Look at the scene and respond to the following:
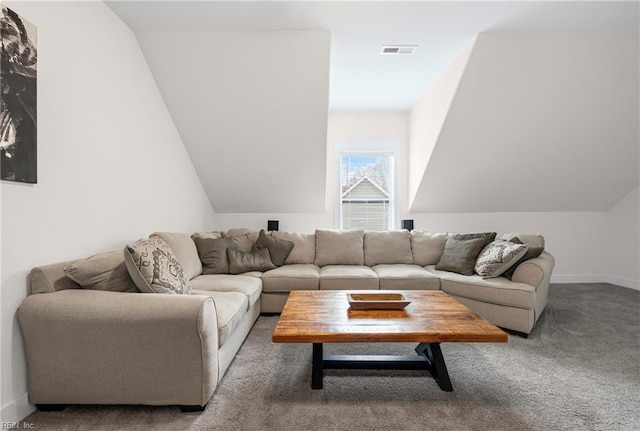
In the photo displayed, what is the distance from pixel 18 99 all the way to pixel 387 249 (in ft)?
11.4

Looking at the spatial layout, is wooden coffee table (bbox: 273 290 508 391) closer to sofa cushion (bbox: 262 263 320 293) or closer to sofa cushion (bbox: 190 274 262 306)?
sofa cushion (bbox: 190 274 262 306)

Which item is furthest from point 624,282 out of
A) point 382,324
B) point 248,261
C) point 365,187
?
point 248,261

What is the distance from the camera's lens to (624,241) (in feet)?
15.0

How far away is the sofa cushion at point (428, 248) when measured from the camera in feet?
12.5

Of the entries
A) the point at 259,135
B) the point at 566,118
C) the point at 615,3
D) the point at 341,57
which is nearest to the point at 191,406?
the point at 259,135

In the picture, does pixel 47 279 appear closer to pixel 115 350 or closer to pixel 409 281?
pixel 115 350

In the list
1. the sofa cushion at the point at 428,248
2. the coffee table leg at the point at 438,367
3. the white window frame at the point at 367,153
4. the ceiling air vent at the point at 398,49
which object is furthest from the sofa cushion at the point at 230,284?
the ceiling air vent at the point at 398,49

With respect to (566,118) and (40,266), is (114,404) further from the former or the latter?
(566,118)

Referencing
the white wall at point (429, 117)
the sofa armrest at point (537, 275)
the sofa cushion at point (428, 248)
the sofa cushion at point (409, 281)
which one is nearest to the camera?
the sofa armrest at point (537, 275)

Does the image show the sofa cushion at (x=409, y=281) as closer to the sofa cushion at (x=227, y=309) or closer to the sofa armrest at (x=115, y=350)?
the sofa cushion at (x=227, y=309)

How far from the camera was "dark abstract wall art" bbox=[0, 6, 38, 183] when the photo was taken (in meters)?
1.58

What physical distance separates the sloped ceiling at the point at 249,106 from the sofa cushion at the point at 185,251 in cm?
130

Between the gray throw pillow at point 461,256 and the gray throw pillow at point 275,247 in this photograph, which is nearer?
the gray throw pillow at point 461,256

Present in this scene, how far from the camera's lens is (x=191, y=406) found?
5.49ft
